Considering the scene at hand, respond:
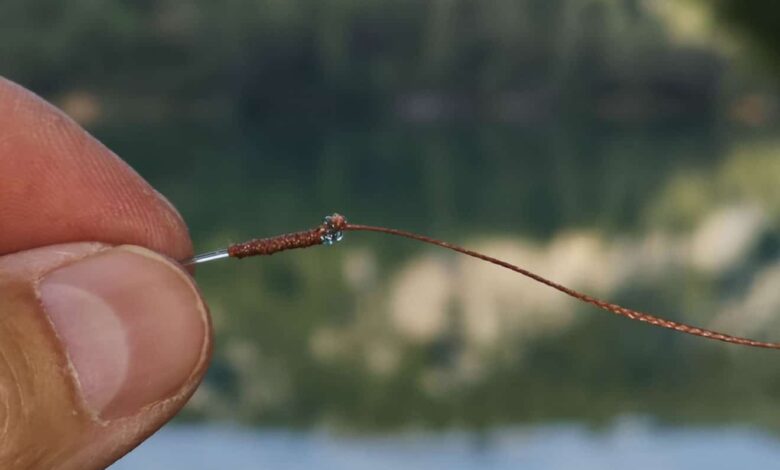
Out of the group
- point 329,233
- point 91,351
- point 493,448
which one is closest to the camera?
point 91,351

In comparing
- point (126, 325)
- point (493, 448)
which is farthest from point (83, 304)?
point (493, 448)

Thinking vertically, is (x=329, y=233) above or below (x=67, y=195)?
above

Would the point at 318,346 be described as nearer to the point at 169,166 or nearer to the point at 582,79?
the point at 169,166

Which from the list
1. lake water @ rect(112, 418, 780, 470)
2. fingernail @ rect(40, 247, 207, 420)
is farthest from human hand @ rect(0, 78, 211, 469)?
lake water @ rect(112, 418, 780, 470)

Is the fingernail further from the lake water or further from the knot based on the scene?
the lake water

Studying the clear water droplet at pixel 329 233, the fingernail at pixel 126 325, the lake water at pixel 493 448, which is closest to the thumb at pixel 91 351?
the fingernail at pixel 126 325

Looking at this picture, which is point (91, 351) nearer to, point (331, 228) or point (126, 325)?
point (126, 325)

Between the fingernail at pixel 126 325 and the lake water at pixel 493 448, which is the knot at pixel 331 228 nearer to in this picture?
the fingernail at pixel 126 325
